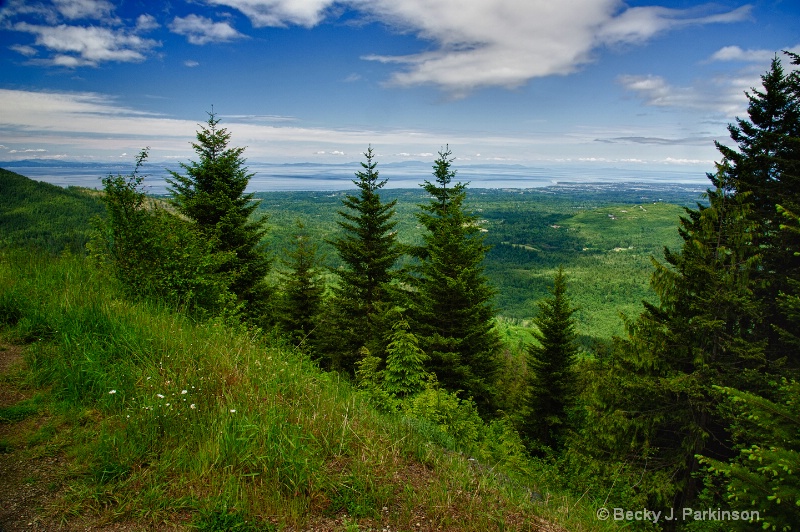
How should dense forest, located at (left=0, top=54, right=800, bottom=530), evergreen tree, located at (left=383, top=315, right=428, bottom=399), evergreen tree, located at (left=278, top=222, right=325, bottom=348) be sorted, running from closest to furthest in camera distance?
dense forest, located at (left=0, top=54, right=800, bottom=530), evergreen tree, located at (left=383, top=315, right=428, bottom=399), evergreen tree, located at (left=278, top=222, right=325, bottom=348)

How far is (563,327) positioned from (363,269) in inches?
428

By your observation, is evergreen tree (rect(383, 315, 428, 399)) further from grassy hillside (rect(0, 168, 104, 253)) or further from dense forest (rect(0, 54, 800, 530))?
grassy hillside (rect(0, 168, 104, 253))

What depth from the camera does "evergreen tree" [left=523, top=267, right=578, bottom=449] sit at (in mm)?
19219

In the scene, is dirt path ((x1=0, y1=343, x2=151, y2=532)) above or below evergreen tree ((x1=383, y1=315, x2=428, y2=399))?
above

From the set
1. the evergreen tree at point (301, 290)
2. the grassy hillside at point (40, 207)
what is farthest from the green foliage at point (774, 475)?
the grassy hillside at point (40, 207)

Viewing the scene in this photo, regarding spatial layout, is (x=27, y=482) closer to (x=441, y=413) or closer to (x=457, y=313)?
Answer: (x=441, y=413)

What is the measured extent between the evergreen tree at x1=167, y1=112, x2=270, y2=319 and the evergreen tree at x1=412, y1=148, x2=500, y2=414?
7958 mm

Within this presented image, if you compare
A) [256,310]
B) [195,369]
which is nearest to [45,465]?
[195,369]

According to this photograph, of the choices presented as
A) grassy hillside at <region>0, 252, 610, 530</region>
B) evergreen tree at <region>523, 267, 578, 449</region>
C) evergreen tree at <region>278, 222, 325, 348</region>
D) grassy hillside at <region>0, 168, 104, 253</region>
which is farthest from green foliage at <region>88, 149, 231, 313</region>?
grassy hillside at <region>0, 168, 104, 253</region>

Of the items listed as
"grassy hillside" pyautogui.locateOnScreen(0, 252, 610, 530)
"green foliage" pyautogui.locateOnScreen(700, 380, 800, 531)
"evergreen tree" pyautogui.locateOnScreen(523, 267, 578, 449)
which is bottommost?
"evergreen tree" pyautogui.locateOnScreen(523, 267, 578, 449)

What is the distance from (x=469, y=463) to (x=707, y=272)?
10.1m

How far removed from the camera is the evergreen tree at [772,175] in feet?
36.3

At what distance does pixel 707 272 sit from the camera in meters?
10.3

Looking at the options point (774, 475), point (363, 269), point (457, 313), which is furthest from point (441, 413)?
point (363, 269)
